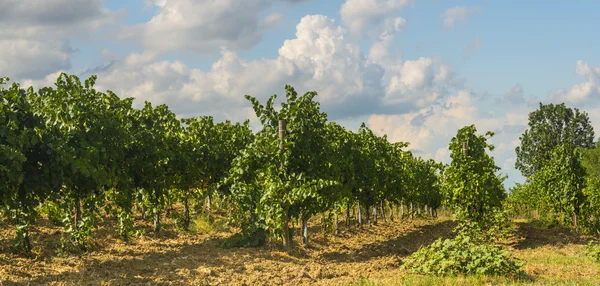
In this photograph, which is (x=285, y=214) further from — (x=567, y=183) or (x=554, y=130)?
(x=554, y=130)

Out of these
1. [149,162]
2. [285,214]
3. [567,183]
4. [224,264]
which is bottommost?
[224,264]

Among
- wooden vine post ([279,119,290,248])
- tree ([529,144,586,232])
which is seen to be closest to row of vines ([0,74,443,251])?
wooden vine post ([279,119,290,248])

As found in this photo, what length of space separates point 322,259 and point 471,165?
26.9 ft

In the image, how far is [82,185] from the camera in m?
12.4

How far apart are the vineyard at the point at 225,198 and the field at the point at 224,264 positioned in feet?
0.23

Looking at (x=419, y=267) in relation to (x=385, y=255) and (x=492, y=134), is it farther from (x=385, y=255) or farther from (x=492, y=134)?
(x=492, y=134)

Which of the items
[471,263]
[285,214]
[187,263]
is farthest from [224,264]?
[471,263]

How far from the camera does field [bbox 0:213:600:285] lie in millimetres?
11164

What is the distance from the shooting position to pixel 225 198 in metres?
16.7

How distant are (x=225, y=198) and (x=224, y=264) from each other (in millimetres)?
3956

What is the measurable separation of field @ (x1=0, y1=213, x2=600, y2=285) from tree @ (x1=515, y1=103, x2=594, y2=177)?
42.7m

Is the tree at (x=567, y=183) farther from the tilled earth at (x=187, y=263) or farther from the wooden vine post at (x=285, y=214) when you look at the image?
the wooden vine post at (x=285, y=214)

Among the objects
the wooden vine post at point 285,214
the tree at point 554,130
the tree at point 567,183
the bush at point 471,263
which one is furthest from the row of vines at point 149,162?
the tree at point 554,130

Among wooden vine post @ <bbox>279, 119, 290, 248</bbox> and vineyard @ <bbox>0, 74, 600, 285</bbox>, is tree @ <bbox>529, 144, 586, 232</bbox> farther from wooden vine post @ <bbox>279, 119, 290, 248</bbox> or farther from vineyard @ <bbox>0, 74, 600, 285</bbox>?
wooden vine post @ <bbox>279, 119, 290, 248</bbox>
